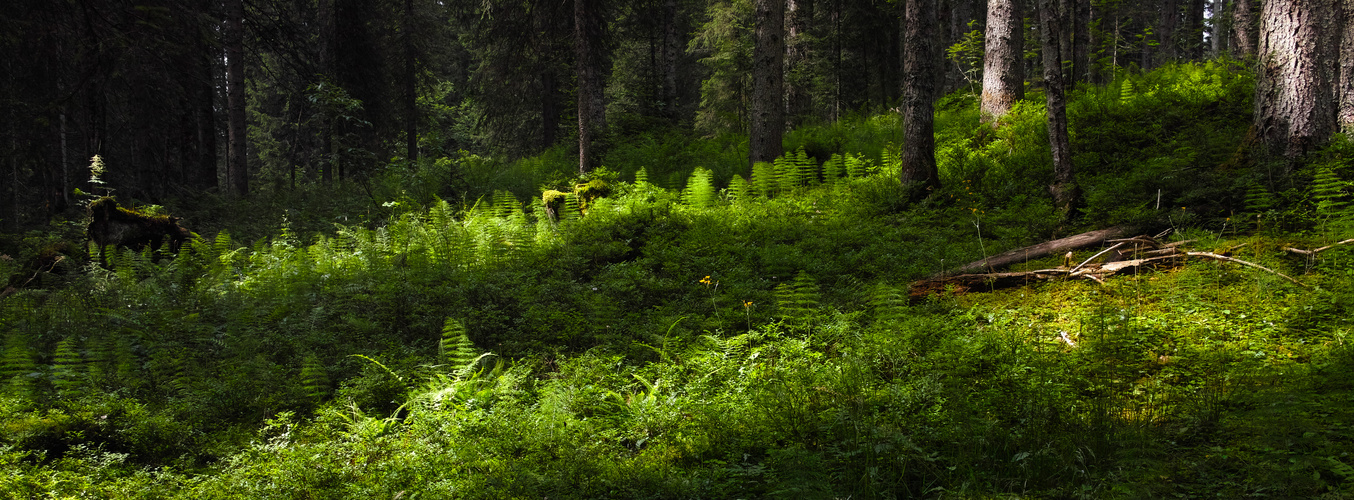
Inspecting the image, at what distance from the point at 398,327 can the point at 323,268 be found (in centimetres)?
270

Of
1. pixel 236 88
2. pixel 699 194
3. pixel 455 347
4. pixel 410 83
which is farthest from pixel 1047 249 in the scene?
pixel 410 83

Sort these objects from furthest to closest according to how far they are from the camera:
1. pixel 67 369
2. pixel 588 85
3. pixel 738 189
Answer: pixel 588 85 < pixel 738 189 < pixel 67 369

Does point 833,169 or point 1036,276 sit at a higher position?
point 833,169

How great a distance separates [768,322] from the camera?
5965 mm

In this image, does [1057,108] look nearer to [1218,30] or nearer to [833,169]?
[833,169]

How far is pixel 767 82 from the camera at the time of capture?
11.4 m

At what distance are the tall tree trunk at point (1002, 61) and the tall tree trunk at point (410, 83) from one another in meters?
18.0

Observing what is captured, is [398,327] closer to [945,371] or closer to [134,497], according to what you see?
[134,497]

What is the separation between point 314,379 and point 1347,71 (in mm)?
10937

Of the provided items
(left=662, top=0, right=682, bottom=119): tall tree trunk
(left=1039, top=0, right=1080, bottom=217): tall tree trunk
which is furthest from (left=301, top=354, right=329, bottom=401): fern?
(left=662, top=0, right=682, bottom=119): tall tree trunk

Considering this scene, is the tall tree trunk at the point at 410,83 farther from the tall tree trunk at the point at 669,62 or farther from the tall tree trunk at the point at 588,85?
the tall tree trunk at the point at 588,85

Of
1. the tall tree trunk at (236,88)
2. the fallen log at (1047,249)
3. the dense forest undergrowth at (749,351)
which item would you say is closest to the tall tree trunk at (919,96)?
the dense forest undergrowth at (749,351)

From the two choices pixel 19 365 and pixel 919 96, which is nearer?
pixel 19 365

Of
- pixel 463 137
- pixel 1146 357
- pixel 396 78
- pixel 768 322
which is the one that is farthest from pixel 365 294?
pixel 463 137
